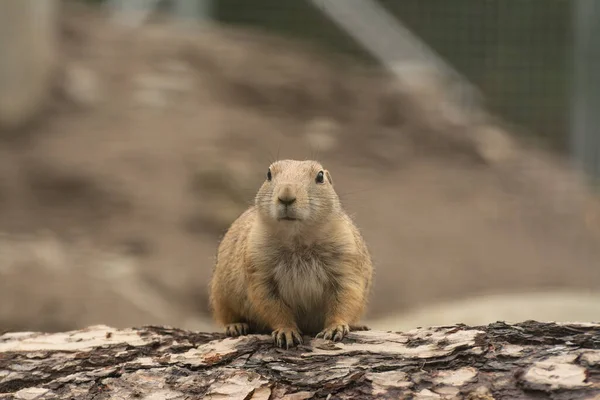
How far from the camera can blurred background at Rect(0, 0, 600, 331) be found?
27.2ft

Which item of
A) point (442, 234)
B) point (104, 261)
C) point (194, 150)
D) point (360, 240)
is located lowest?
point (360, 240)

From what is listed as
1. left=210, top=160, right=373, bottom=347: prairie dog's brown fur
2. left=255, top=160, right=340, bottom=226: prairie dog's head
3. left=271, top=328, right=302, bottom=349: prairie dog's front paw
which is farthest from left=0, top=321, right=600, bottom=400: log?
left=255, top=160, right=340, bottom=226: prairie dog's head

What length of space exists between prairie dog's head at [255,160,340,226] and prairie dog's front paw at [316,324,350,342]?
0.46 m

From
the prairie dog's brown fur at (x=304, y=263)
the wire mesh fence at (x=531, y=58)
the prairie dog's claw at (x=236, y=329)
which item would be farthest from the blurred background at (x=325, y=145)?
the prairie dog's brown fur at (x=304, y=263)

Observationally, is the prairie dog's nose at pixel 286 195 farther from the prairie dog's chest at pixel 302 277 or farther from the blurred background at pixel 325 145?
the blurred background at pixel 325 145

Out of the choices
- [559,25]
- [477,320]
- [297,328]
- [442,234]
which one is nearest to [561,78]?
[559,25]

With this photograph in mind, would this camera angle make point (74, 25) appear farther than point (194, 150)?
Yes

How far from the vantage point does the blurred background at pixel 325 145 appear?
8.30 metres

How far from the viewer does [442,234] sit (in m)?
9.09

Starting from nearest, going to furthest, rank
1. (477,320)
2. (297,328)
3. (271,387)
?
(271,387) < (297,328) < (477,320)

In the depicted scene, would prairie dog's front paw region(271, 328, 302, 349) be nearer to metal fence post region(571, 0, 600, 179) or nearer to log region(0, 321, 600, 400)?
log region(0, 321, 600, 400)

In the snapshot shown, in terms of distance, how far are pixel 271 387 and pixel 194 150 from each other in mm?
6378

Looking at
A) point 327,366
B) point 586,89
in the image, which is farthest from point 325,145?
point 327,366

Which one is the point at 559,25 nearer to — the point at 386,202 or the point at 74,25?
the point at 386,202
